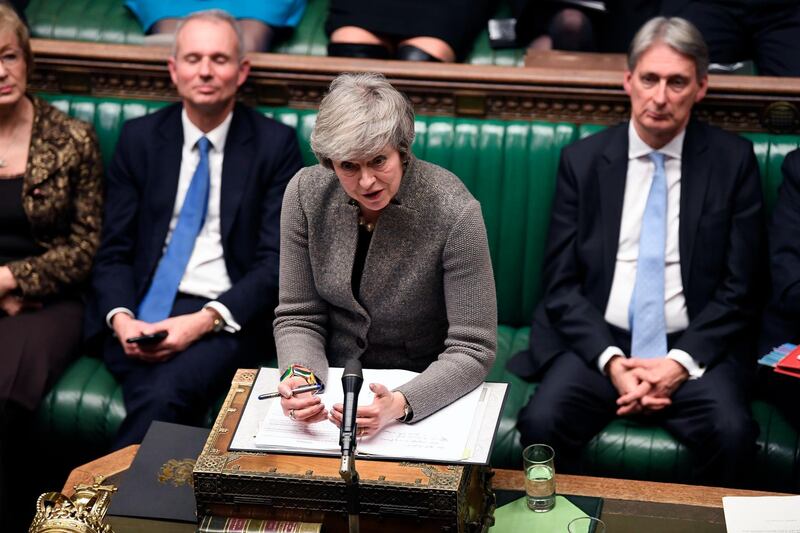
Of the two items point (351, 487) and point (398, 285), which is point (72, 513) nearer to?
point (351, 487)

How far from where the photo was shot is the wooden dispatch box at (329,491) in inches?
91.9

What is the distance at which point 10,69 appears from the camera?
364cm

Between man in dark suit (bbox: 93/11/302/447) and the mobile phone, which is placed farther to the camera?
man in dark suit (bbox: 93/11/302/447)

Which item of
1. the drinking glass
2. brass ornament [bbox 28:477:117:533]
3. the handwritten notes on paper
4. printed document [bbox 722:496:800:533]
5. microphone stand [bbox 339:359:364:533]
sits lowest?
brass ornament [bbox 28:477:117:533]

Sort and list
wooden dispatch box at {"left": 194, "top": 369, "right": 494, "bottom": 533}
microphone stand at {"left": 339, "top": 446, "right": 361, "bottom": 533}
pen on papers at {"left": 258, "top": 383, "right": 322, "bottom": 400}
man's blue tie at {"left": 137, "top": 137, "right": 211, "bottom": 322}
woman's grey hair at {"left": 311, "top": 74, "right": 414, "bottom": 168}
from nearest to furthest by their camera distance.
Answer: microphone stand at {"left": 339, "top": 446, "right": 361, "bottom": 533} < wooden dispatch box at {"left": 194, "top": 369, "right": 494, "bottom": 533} < pen on papers at {"left": 258, "top": 383, "right": 322, "bottom": 400} < woman's grey hair at {"left": 311, "top": 74, "right": 414, "bottom": 168} < man's blue tie at {"left": 137, "top": 137, "right": 211, "bottom": 322}

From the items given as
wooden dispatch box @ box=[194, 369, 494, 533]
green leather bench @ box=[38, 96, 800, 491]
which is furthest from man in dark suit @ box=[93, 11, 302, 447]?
wooden dispatch box @ box=[194, 369, 494, 533]

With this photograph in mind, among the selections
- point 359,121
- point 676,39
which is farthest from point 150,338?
point 676,39

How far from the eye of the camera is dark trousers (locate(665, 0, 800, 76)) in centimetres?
398

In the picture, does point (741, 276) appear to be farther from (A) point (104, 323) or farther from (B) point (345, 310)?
(A) point (104, 323)

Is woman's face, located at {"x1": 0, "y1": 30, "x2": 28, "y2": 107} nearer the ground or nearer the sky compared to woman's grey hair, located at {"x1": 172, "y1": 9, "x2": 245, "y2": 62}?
nearer the ground

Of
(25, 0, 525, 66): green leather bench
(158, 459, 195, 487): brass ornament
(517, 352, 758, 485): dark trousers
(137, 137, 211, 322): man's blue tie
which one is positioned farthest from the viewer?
(25, 0, 525, 66): green leather bench

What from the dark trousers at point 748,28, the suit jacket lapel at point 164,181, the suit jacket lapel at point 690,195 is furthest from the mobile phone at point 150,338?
the dark trousers at point 748,28

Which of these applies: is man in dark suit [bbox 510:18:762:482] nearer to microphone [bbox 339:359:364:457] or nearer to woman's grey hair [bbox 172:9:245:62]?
woman's grey hair [bbox 172:9:245:62]

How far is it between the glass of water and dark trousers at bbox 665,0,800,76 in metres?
1.96
